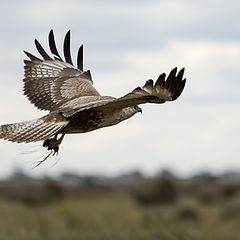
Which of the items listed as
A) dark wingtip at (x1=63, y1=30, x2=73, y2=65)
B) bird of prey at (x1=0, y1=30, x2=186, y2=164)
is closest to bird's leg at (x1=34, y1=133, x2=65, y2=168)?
bird of prey at (x1=0, y1=30, x2=186, y2=164)

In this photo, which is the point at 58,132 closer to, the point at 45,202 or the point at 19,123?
the point at 19,123

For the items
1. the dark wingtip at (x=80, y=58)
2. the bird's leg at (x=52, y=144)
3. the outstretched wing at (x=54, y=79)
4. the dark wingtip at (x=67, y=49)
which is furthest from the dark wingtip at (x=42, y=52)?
the bird's leg at (x=52, y=144)

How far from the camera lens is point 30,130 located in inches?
403

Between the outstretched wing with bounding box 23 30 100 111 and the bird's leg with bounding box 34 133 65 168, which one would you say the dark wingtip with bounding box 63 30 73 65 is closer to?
the outstretched wing with bounding box 23 30 100 111

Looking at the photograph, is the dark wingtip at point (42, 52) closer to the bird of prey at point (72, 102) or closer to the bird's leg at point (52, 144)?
the bird of prey at point (72, 102)

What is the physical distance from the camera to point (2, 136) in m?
10.2

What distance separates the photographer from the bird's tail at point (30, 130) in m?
10.1

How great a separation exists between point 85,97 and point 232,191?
31.0 metres

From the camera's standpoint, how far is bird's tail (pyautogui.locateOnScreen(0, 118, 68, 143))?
33.1ft

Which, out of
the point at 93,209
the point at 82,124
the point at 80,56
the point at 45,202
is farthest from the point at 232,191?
the point at 82,124

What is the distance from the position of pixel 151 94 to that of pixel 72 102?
65.8 inches

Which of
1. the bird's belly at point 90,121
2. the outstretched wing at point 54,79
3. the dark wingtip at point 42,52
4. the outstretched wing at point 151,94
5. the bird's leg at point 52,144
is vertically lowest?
the bird's leg at point 52,144

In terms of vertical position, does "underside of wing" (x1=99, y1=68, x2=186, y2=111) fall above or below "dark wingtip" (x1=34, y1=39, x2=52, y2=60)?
below

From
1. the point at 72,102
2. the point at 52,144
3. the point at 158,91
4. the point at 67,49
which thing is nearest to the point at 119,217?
the point at 67,49
